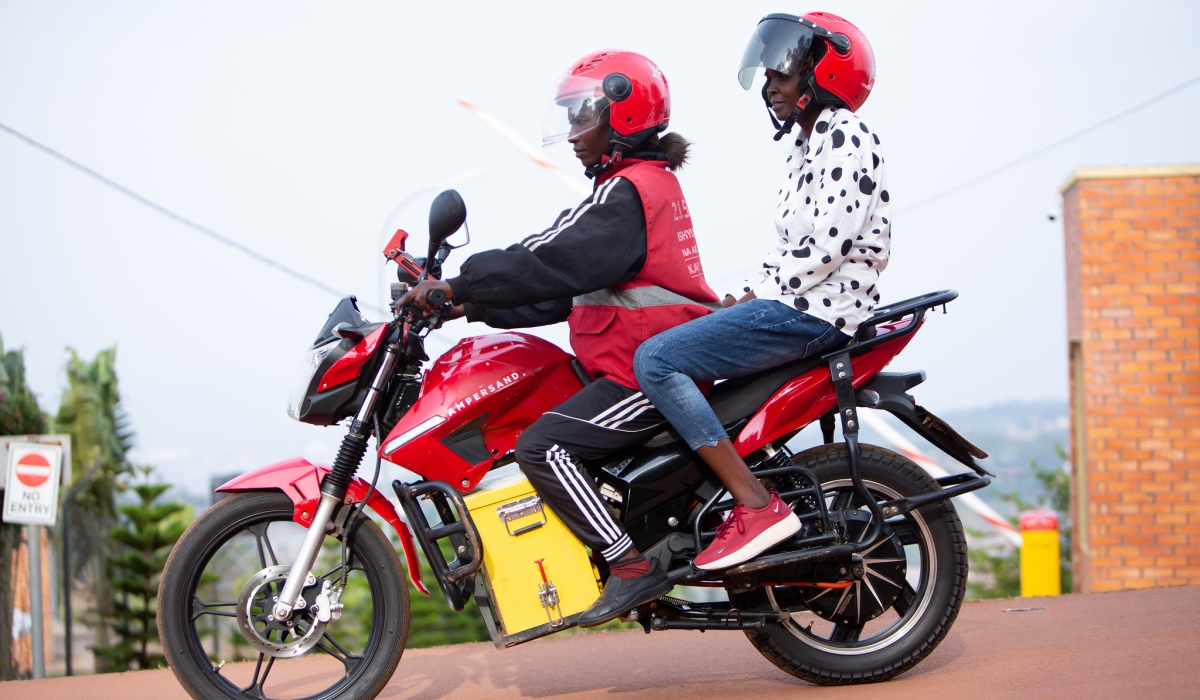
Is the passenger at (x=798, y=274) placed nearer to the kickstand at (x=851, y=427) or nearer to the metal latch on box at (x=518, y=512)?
the kickstand at (x=851, y=427)

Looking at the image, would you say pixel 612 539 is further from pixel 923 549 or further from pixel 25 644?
pixel 25 644

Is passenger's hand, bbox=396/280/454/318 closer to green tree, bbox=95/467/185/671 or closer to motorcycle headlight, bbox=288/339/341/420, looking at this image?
motorcycle headlight, bbox=288/339/341/420

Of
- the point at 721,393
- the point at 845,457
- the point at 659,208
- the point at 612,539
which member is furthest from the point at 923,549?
the point at 659,208

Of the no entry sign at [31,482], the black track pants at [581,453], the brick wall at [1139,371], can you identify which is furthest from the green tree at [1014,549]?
the black track pants at [581,453]

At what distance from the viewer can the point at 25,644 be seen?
16.2m

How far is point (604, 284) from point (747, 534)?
952mm

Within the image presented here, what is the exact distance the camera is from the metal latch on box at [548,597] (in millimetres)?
3570

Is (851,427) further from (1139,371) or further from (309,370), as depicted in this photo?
(1139,371)

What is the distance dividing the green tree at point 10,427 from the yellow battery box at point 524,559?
10363mm

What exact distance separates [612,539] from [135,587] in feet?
66.9

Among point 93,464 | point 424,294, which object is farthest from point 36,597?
point 93,464

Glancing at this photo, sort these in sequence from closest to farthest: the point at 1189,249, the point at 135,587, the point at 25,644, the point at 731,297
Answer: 1. the point at 731,297
2. the point at 1189,249
3. the point at 25,644
4. the point at 135,587

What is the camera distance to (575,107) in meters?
3.75

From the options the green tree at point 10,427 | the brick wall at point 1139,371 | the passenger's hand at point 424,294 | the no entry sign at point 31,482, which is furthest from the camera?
the green tree at point 10,427
